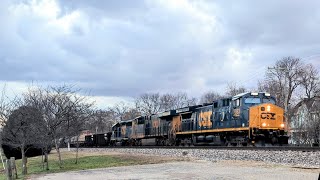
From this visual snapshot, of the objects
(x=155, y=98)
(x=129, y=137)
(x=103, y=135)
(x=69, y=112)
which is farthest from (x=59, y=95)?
(x=155, y=98)

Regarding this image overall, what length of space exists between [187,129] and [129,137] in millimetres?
16277

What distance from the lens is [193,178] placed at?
15375 mm

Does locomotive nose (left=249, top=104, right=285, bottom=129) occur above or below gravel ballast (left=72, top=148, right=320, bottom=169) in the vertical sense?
above

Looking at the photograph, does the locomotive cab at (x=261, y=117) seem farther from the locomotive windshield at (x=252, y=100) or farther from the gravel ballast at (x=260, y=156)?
the gravel ballast at (x=260, y=156)

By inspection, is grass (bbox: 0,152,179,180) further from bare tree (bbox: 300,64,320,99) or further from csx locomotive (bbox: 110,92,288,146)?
bare tree (bbox: 300,64,320,99)

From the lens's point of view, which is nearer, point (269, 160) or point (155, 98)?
point (269, 160)

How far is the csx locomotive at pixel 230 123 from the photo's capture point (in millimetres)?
28078

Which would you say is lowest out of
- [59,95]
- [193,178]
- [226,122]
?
[193,178]

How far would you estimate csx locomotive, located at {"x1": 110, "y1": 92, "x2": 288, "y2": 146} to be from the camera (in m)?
28.1

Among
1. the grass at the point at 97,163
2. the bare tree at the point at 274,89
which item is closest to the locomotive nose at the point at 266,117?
the grass at the point at 97,163

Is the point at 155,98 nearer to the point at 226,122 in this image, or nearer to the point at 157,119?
the point at 157,119

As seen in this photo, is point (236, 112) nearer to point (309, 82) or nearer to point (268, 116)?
point (268, 116)

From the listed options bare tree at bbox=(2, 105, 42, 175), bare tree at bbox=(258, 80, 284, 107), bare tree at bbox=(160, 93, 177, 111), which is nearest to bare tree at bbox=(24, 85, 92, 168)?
bare tree at bbox=(2, 105, 42, 175)

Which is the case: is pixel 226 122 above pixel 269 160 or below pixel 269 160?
above
